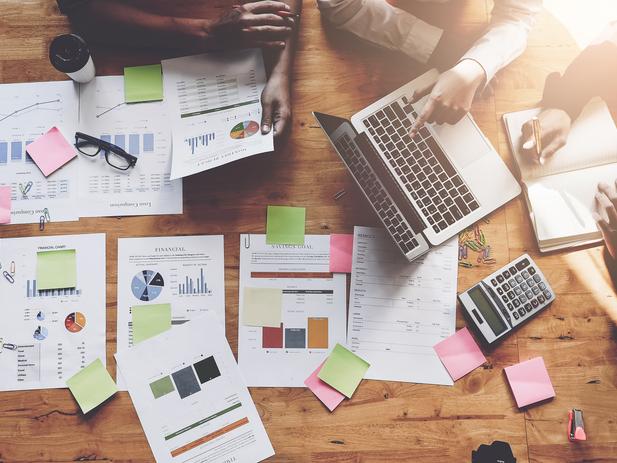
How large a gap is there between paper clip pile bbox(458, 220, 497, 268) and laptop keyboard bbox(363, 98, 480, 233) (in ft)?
0.19

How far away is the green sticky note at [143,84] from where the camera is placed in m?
1.30

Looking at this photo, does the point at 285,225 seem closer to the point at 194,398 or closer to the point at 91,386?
the point at 194,398

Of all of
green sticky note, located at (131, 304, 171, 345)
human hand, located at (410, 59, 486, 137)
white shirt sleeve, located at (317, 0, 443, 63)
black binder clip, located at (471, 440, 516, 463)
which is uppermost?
white shirt sleeve, located at (317, 0, 443, 63)

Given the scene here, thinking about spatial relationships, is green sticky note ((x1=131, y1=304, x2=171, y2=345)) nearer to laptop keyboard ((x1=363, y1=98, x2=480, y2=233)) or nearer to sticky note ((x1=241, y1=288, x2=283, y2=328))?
sticky note ((x1=241, y1=288, x2=283, y2=328))

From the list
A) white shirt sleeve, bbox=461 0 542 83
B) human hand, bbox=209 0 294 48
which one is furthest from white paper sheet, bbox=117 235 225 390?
white shirt sleeve, bbox=461 0 542 83

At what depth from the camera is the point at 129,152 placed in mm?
1294

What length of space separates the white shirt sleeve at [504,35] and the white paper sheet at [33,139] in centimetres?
89

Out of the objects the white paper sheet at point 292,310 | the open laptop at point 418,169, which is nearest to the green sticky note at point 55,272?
the white paper sheet at point 292,310

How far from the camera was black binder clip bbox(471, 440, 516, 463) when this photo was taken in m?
1.19

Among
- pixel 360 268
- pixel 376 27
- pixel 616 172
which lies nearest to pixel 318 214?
pixel 360 268

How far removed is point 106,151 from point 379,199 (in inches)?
24.1

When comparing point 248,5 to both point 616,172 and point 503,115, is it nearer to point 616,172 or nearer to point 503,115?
point 503,115

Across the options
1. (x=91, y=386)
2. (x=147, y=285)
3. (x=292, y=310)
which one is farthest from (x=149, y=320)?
(x=292, y=310)

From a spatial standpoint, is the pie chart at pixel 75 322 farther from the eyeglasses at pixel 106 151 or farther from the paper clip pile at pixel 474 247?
the paper clip pile at pixel 474 247
